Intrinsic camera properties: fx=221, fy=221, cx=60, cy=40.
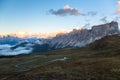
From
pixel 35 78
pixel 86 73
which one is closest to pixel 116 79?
pixel 86 73

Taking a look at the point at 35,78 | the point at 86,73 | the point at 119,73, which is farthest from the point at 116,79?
the point at 35,78

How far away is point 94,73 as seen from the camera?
4531 cm

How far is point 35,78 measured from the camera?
145 feet

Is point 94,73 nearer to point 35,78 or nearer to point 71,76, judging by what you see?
point 71,76

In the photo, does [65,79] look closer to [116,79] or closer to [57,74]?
[57,74]

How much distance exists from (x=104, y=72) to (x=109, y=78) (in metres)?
5.39

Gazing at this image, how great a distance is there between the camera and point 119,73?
43500 millimetres

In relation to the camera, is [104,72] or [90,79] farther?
[104,72]

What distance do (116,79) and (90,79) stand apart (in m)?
4.64

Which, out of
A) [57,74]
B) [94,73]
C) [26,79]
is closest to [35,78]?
[26,79]

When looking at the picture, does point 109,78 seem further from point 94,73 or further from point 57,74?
point 57,74

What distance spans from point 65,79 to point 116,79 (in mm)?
9365

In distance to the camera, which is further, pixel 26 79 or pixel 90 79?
pixel 26 79

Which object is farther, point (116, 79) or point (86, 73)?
point (86, 73)
